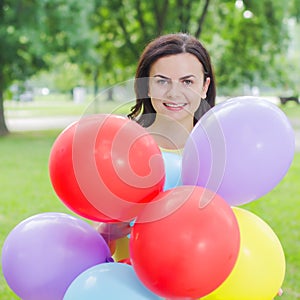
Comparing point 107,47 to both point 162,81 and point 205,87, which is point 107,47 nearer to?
point 205,87

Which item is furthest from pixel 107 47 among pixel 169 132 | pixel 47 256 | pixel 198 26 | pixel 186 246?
pixel 186 246

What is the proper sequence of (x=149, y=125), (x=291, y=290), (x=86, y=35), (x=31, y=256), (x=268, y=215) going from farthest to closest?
(x=86, y=35) < (x=268, y=215) < (x=291, y=290) < (x=149, y=125) < (x=31, y=256)

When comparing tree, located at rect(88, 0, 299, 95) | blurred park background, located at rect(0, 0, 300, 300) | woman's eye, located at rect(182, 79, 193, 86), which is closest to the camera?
woman's eye, located at rect(182, 79, 193, 86)

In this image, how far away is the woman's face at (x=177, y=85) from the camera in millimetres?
1725

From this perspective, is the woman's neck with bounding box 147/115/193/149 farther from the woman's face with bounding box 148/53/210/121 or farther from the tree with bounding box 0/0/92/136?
the tree with bounding box 0/0/92/136

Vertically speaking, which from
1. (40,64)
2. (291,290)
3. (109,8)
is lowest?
(40,64)

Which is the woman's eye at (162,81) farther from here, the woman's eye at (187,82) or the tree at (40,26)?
the tree at (40,26)

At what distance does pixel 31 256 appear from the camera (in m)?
1.59

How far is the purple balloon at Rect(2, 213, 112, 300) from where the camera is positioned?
5.22 feet

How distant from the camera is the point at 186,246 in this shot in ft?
4.38

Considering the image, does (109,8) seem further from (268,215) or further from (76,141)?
(76,141)

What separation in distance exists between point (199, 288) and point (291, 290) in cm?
224

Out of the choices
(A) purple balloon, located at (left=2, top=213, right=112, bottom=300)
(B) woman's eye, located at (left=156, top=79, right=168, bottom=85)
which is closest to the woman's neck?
(B) woman's eye, located at (left=156, top=79, right=168, bottom=85)

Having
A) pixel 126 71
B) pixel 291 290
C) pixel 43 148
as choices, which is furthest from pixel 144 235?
pixel 126 71
